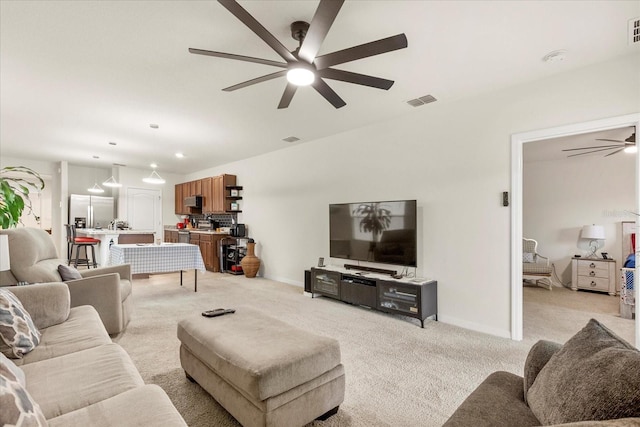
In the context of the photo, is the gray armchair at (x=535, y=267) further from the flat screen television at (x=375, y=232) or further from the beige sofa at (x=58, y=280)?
the beige sofa at (x=58, y=280)

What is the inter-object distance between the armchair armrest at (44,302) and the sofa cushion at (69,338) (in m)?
0.07

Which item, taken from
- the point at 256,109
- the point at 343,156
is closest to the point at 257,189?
the point at 343,156

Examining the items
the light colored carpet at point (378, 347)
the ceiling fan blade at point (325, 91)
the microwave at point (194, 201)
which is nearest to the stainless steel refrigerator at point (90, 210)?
the microwave at point (194, 201)

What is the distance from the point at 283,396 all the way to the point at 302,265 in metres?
4.10

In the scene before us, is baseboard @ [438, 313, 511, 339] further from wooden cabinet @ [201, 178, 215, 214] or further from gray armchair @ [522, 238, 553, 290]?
wooden cabinet @ [201, 178, 215, 214]

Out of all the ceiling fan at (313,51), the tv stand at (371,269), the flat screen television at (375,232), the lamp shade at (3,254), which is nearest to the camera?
the ceiling fan at (313,51)

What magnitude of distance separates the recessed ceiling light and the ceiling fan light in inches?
81.1

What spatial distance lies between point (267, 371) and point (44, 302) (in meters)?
1.85

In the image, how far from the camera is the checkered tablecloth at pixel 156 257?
14.2 feet

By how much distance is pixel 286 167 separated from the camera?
240 inches

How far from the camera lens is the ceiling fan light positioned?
7.20ft

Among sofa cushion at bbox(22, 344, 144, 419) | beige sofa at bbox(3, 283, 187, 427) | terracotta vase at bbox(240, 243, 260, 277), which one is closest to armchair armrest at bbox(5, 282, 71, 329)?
beige sofa at bbox(3, 283, 187, 427)

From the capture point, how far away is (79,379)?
143 cm

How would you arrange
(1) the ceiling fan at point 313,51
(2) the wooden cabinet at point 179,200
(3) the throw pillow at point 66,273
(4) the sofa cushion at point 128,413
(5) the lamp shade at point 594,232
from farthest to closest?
(2) the wooden cabinet at point 179,200 → (5) the lamp shade at point 594,232 → (3) the throw pillow at point 66,273 → (1) the ceiling fan at point 313,51 → (4) the sofa cushion at point 128,413
